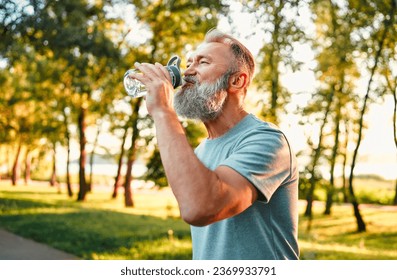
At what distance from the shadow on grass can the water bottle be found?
599cm

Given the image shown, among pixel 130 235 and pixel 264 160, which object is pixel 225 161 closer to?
pixel 264 160

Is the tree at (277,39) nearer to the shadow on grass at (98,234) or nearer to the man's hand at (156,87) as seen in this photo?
the shadow on grass at (98,234)

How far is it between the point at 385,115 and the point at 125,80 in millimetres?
14208

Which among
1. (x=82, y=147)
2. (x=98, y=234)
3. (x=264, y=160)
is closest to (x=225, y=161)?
(x=264, y=160)

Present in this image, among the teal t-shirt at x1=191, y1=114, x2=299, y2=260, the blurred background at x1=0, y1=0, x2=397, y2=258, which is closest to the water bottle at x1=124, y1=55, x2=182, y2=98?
the teal t-shirt at x1=191, y1=114, x2=299, y2=260

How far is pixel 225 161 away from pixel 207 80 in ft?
1.25

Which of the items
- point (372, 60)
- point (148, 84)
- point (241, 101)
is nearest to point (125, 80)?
point (148, 84)

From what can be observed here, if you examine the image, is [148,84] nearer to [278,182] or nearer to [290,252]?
[278,182]

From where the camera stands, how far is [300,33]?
279 inches

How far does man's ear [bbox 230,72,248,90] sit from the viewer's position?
5.36ft

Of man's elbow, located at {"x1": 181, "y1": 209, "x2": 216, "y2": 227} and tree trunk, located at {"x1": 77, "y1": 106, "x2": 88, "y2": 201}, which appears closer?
man's elbow, located at {"x1": 181, "y1": 209, "x2": 216, "y2": 227}

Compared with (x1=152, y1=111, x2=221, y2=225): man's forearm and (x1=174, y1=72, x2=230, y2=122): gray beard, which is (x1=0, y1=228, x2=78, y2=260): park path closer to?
(x1=174, y1=72, x2=230, y2=122): gray beard

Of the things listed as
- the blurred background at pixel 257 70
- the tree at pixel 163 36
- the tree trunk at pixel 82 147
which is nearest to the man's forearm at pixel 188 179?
the blurred background at pixel 257 70

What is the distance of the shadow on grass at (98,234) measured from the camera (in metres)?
7.85
